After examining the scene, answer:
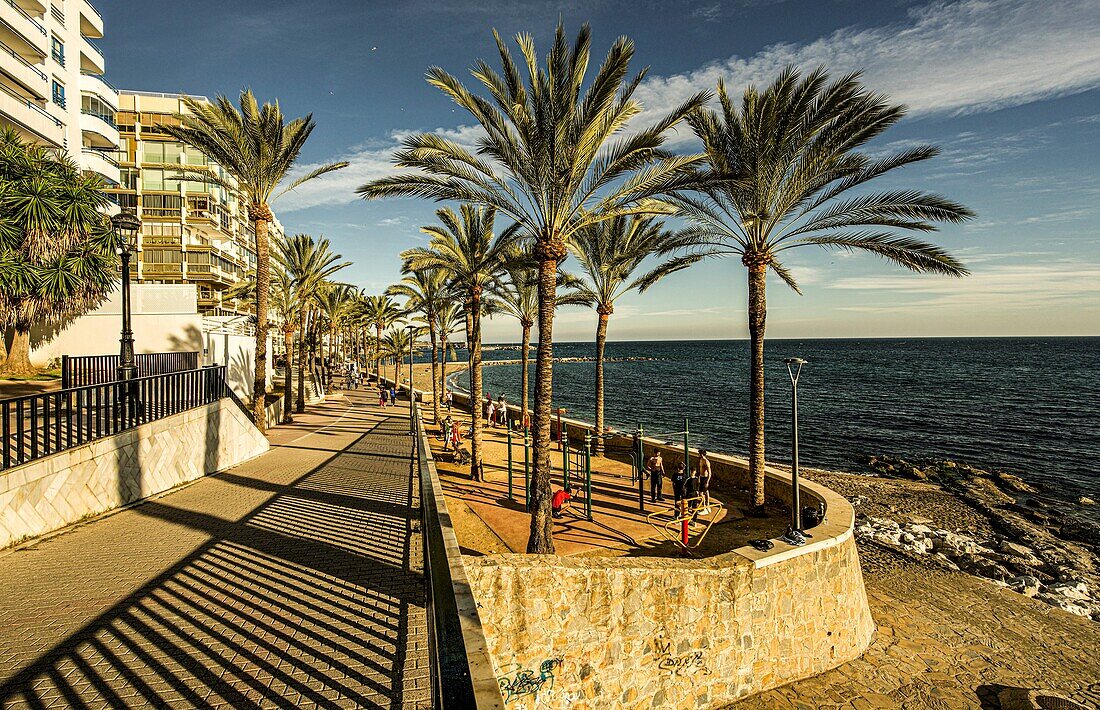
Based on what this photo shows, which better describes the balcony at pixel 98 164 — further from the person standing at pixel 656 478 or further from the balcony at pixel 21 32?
the person standing at pixel 656 478

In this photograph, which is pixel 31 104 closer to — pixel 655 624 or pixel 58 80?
pixel 58 80

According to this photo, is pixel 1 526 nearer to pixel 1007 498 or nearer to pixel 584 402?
pixel 1007 498

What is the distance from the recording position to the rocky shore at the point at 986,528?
1427 centimetres

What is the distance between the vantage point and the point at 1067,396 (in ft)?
175

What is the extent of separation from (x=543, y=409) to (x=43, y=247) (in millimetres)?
24495

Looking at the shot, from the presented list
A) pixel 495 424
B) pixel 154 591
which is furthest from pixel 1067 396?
pixel 154 591

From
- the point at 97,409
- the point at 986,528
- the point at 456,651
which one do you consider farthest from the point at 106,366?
the point at 986,528

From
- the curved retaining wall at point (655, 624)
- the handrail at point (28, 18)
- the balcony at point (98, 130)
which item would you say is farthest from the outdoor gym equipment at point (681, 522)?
the balcony at point (98, 130)

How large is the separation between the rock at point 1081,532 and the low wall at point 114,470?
26727 millimetres

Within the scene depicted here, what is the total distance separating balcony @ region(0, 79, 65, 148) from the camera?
28281mm

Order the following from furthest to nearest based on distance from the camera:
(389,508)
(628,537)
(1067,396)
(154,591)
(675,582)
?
(1067,396)
(628,537)
(389,508)
(675,582)
(154,591)

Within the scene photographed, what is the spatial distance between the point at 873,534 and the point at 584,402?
44437 millimetres

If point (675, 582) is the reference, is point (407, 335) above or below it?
above

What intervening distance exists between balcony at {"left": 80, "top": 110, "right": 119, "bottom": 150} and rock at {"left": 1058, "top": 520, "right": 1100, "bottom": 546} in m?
58.8
